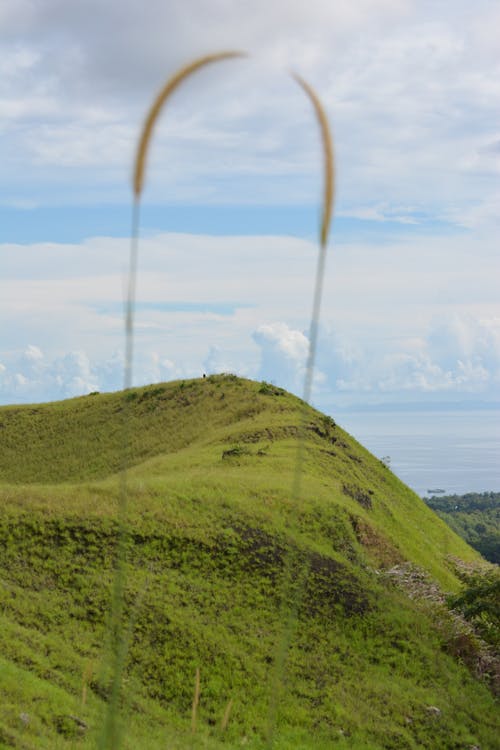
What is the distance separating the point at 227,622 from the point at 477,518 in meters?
84.7

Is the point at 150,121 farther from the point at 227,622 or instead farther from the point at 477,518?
the point at 477,518

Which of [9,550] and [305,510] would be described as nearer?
[9,550]

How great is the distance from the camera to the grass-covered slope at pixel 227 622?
13.2 meters

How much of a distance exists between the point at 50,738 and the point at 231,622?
6.57 metres

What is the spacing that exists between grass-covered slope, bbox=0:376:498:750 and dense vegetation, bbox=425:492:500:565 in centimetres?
4228

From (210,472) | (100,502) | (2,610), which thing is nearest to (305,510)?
(210,472)

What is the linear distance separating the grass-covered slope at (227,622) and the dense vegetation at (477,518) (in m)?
42.3

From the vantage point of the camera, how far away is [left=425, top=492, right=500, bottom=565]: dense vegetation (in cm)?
6756

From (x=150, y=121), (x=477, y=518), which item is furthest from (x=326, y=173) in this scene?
(x=477, y=518)

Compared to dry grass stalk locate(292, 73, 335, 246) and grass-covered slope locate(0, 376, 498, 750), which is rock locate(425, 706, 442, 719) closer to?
grass-covered slope locate(0, 376, 498, 750)

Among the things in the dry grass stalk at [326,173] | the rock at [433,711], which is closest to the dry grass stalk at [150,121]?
the dry grass stalk at [326,173]

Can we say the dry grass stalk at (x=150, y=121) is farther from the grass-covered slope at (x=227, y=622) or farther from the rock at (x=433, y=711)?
the rock at (x=433, y=711)

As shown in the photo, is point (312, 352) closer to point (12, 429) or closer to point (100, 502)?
point (100, 502)

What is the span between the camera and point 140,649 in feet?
50.1
